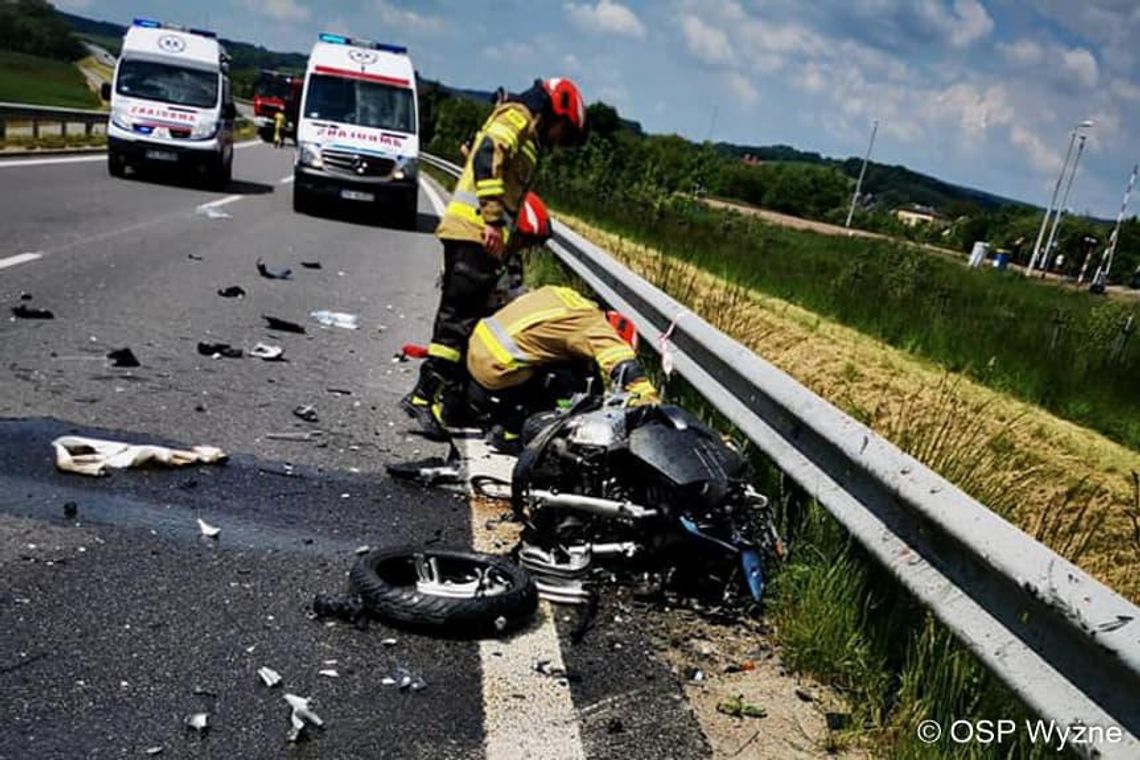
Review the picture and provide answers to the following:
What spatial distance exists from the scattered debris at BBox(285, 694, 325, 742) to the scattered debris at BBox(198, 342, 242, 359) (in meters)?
4.56

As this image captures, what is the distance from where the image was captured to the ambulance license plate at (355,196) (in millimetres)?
19047

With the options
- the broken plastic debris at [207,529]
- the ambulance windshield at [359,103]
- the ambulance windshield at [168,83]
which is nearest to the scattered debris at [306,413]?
the broken plastic debris at [207,529]

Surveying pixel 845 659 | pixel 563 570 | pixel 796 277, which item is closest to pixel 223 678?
pixel 563 570

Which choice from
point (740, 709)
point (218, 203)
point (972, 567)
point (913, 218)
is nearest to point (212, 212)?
point (218, 203)

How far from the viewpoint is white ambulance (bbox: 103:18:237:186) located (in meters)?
20.2

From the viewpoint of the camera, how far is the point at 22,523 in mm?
3824

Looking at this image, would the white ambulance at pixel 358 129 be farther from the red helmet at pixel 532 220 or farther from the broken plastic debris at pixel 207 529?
the broken plastic debris at pixel 207 529

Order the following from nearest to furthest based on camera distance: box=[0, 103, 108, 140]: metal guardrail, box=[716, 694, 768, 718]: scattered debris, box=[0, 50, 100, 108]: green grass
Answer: box=[716, 694, 768, 718]: scattered debris < box=[0, 103, 108, 140]: metal guardrail < box=[0, 50, 100, 108]: green grass

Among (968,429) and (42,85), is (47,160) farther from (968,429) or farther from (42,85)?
(42,85)

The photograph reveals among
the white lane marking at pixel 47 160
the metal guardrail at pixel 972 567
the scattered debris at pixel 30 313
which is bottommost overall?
the white lane marking at pixel 47 160

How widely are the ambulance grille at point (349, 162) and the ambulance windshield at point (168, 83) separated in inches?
137

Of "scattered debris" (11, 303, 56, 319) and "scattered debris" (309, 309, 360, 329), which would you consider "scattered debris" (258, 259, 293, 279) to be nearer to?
"scattered debris" (309, 309, 360, 329)

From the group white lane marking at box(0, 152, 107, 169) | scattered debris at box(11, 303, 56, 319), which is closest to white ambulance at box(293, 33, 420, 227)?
white lane marking at box(0, 152, 107, 169)

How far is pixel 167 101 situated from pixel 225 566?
18.7 metres
